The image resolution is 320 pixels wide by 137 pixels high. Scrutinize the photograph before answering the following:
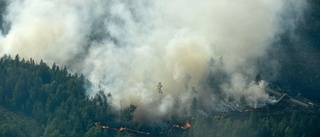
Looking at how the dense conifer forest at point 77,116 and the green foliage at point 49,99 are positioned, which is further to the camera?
the green foliage at point 49,99

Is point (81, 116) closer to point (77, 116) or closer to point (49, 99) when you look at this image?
point (77, 116)

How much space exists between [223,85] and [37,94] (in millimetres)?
51535

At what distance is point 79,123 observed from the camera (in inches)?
6678

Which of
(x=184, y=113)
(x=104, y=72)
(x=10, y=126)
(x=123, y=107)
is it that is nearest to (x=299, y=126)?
(x=184, y=113)

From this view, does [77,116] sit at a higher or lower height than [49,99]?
lower

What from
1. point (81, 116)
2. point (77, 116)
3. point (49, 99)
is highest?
point (49, 99)

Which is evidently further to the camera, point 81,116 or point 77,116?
point 81,116

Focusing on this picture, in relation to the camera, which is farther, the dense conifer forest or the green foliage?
the green foliage

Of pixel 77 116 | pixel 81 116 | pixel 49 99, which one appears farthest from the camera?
pixel 49 99

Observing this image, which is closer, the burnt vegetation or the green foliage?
the burnt vegetation

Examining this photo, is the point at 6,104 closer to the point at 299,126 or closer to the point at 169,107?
the point at 169,107

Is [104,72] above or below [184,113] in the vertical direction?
above

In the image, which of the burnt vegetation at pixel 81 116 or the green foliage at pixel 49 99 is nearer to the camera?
the burnt vegetation at pixel 81 116

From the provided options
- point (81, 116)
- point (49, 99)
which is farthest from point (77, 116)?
point (49, 99)
